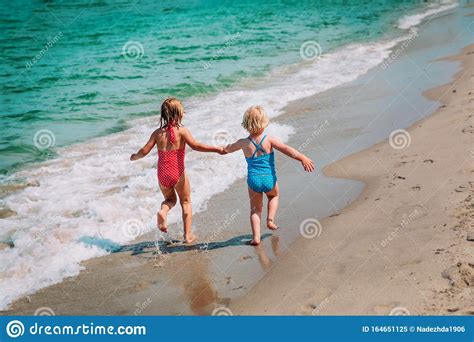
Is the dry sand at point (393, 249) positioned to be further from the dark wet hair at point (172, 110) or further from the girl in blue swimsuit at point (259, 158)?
the dark wet hair at point (172, 110)

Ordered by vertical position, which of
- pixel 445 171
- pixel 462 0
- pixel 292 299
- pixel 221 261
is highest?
pixel 462 0

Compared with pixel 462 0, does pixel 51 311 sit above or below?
below

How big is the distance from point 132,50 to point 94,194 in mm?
12195

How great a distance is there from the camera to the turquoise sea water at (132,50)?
1178 centimetres

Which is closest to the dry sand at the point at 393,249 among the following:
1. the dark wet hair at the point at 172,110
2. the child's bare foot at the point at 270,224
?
the child's bare foot at the point at 270,224

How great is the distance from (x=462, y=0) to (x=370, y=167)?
79.1ft

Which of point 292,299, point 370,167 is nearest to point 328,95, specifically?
point 370,167

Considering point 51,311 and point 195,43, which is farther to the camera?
point 195,43

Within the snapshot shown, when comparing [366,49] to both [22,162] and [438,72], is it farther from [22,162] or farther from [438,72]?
[22,162]

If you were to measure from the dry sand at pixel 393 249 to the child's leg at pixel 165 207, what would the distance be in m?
1.27

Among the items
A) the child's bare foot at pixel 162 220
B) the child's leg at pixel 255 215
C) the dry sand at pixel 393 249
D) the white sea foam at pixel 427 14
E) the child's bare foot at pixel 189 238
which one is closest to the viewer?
the dry sand at pixel 393 249

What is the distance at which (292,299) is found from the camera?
13.8 feet
